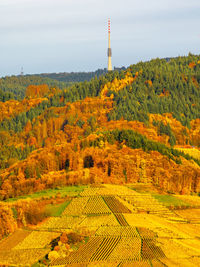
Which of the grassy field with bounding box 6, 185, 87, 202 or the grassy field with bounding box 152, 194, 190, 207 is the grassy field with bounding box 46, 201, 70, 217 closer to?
the grassy field with bounding box 6, 185, 87, 202

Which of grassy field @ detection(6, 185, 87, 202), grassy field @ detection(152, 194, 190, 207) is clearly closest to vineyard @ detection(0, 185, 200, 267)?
grassy field @ detection(152, 194, 190, 207)

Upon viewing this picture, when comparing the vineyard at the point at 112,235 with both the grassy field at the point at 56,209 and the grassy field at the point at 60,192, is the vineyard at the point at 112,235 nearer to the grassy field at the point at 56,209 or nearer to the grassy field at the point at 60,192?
the grassy field at the point at 56,209

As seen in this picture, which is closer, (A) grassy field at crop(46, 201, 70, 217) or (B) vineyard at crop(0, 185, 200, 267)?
(B) vineyard at crop(0, 185, 200, 267)

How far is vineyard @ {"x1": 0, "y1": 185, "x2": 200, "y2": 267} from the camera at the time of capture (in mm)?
85562

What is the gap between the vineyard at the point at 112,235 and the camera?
3369 inches

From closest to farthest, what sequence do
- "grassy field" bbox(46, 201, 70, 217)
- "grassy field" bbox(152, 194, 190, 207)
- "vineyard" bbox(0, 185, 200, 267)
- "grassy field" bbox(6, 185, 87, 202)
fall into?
"vineyard" bbox(0, 185, 200, 267) < "grassy field" bbox(46, 201, 70, 217) < "grassy field" bbox(152, 194, 190, 207) < "grassy field" bbox(6, 185, 87, 202)

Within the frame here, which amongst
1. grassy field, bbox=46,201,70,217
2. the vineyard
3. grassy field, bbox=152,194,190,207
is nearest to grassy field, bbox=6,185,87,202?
the vineyard

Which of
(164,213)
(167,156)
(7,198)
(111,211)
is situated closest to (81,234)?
(111,211)

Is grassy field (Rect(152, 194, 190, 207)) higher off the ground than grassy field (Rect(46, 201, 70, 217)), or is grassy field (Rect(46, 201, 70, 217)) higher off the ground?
grassy field (Rect(46, 201, 70, 217))

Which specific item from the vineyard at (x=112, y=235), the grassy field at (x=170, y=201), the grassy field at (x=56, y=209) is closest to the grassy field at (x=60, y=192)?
the vineyard at (x=112, y=235)

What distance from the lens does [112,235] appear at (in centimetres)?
9588

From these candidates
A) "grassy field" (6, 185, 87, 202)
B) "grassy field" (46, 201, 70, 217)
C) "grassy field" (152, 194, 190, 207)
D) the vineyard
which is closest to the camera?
the vineyard

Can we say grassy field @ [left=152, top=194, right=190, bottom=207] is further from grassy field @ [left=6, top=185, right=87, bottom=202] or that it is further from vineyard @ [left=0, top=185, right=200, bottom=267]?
grassy field @ [left=6, top=185, right=87, bottom=202]

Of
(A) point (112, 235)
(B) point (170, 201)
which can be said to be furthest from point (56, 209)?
(B) point (170, 201)
